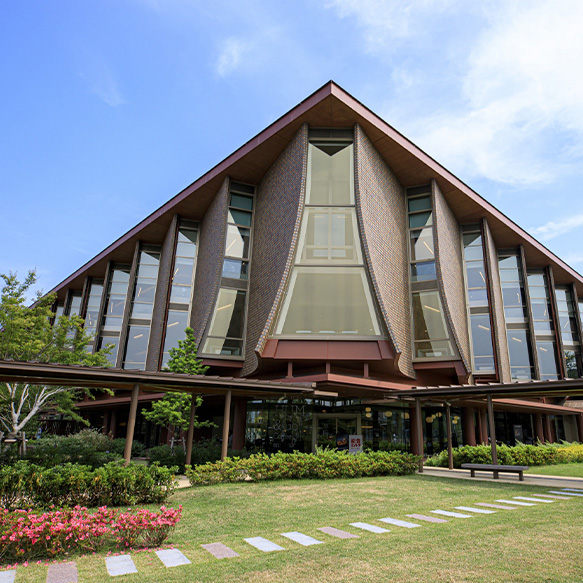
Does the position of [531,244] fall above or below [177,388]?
above

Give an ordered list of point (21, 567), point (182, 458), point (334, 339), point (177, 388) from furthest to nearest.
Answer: point (334, 339) → point (182, 458) → point (177, 388) → point (21, 567)

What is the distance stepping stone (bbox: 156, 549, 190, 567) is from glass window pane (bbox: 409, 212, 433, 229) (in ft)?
86.4

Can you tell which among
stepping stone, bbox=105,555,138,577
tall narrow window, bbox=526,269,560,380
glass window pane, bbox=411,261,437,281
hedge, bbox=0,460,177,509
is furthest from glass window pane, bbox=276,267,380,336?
tall narrow window, bbox=526,269,560,380

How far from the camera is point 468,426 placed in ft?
93.0

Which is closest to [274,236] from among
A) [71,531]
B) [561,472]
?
[561,472]

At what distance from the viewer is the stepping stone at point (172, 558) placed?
20.4ft

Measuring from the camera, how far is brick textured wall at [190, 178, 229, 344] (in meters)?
27.3

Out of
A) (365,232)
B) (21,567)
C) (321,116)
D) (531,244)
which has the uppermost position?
(321,116)

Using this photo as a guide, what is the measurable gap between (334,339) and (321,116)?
12928 mm

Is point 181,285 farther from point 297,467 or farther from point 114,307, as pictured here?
point 297,467

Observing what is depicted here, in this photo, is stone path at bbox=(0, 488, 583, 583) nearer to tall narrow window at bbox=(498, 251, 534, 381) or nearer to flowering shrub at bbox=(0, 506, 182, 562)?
flowering shrub at bbox=(0, 506, 182, 562)

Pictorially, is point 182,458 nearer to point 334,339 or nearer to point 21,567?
point 334,339

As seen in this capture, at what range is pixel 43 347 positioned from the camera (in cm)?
2370

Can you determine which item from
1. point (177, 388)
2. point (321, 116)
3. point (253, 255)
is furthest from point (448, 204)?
point (177, 388)
